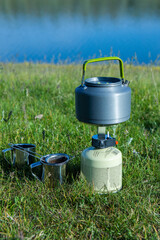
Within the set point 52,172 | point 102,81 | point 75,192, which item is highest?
point 102,81

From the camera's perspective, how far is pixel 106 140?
7.32ft

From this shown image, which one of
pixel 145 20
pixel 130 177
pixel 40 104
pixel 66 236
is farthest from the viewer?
pixel 145 20

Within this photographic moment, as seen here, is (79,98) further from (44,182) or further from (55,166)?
(44,182)

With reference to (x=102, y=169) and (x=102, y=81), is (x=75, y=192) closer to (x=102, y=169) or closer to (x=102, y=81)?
(x=102, y=169)

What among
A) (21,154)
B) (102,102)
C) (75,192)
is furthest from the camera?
(21,154)

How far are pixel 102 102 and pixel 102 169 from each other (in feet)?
1.76

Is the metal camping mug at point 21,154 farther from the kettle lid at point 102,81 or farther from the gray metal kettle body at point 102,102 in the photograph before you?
the kettle lid at point 102,81

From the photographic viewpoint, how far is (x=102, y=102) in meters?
2.01

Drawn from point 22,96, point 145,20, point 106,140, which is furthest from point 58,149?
point 145,20

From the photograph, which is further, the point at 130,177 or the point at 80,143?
the point at 80,143

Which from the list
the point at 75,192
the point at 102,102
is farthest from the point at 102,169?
the point at 102,102

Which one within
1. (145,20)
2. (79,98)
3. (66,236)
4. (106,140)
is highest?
(145,20)

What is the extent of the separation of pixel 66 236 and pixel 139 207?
0.56m

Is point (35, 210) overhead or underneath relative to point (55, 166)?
underneath
